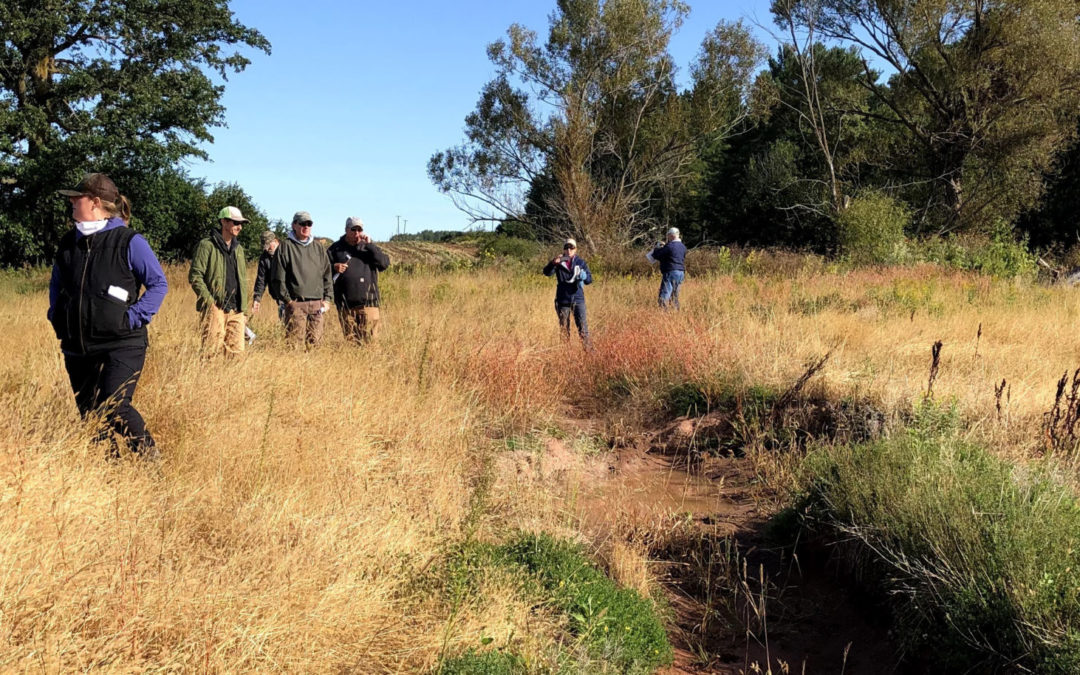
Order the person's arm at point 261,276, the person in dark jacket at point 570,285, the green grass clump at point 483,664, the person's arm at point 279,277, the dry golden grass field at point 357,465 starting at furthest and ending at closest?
1. the person in dark jacket at point 570,285
2. the person's arm at point 261,276
3. the person's arm at point 279,277
4. the green grass clump at point 483,664
5. the dry golden grass field at point 357,465

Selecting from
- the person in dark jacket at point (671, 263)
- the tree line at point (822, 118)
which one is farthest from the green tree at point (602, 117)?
the person in dark jacket at point (671, 263)

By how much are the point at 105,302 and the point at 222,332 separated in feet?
10.6

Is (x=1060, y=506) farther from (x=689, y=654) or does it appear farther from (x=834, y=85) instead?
(x=834, y=85)

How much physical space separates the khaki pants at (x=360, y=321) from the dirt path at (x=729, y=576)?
9.01ft

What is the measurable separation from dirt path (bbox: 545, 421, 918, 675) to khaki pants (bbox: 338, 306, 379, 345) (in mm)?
2745

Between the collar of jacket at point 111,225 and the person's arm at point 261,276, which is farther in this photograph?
the person's arm at point 261,276

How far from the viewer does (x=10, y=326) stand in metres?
8.26

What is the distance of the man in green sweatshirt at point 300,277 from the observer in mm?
7766

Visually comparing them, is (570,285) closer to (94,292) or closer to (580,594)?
(580,594)

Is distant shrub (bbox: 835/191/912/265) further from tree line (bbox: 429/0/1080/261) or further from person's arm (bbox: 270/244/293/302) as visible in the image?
person's arm (bbox: 270/244/293/302)

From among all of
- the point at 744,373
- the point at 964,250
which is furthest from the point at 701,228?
the point at 744,373

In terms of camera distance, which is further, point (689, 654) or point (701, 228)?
point (701, 228)

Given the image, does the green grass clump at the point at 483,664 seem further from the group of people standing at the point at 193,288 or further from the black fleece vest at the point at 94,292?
the black fleece vest at the point at 94,292

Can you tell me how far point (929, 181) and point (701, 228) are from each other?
35.2 ft
